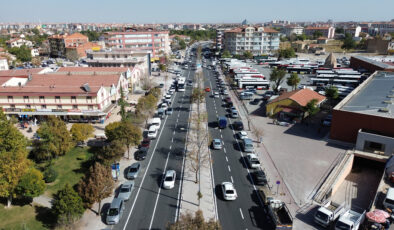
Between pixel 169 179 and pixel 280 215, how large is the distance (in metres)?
11.3

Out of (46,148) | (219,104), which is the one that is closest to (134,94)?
(219,104)

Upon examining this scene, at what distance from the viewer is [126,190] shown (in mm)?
26281

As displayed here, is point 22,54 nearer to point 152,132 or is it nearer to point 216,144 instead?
point 152,132

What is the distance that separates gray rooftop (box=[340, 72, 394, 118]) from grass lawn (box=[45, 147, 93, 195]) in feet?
115

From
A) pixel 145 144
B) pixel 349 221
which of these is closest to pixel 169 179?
pixel 145 144

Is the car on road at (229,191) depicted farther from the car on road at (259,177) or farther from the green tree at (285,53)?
the green tree at (285,53)

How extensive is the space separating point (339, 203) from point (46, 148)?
3206cm

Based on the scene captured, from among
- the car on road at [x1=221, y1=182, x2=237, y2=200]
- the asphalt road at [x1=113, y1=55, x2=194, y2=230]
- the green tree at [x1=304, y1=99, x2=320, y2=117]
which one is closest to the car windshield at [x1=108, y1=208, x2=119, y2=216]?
the asphalt road at [x1=113, y1=55, x2=194, y2=230]

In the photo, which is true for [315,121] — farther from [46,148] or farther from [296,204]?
[46,148]

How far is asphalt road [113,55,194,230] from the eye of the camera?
23.1m

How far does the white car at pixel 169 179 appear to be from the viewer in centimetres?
2740

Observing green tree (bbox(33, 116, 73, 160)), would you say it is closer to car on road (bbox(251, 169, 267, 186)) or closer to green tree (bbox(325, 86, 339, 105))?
car on road (bbox(251, 169, 267, 186))

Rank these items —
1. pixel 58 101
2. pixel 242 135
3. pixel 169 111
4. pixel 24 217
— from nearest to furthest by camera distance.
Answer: pixel 24 217 → pixel 242 135 → pixel 58 101 → pixel 169 111

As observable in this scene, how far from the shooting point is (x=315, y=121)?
4716 centimetres
